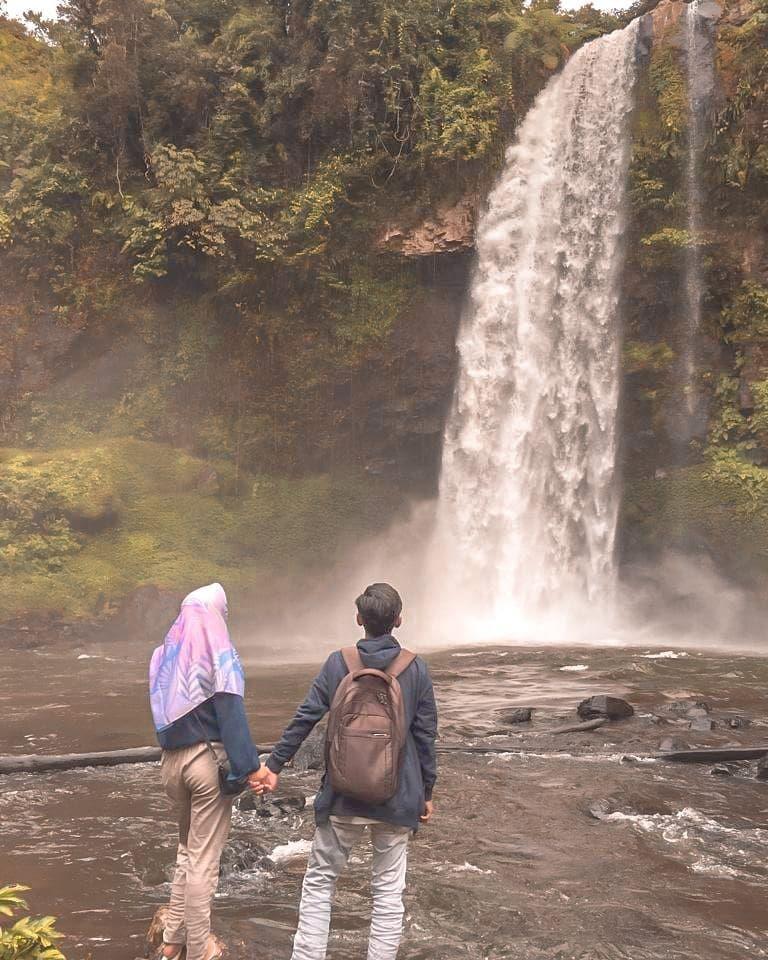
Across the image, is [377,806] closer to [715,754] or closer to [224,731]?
[224,731]

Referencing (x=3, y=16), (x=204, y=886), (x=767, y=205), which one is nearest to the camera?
(x=204, y=886)

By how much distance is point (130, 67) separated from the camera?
20812 mm

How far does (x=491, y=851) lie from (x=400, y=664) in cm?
258

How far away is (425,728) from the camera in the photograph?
11.6 feet

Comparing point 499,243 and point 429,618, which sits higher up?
point 499,243

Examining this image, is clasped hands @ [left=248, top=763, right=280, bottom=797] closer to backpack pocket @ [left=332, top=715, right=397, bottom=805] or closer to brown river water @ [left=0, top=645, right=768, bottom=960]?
backpack pocket @ [left=332, top=715, right=397, bottom=805]

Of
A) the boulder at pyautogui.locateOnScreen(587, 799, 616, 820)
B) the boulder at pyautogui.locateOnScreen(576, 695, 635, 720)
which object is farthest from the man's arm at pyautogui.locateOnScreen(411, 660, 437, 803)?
the boulder at pyautogui.locateOnScreen(576, 695, 635, 720)

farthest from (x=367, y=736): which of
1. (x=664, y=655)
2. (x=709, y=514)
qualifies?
(x=709, y=514)

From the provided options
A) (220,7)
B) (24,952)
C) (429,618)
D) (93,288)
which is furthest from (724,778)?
(220,7)

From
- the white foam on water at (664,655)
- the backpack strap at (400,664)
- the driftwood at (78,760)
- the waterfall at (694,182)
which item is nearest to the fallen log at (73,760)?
the driftwood at (78,760)

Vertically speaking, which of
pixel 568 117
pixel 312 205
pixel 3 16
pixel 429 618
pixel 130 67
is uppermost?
pixel 3 16

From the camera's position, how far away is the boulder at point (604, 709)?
358 inches

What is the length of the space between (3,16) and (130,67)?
9.94 meters

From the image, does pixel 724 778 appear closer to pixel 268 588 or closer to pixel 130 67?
pixel 268 588
